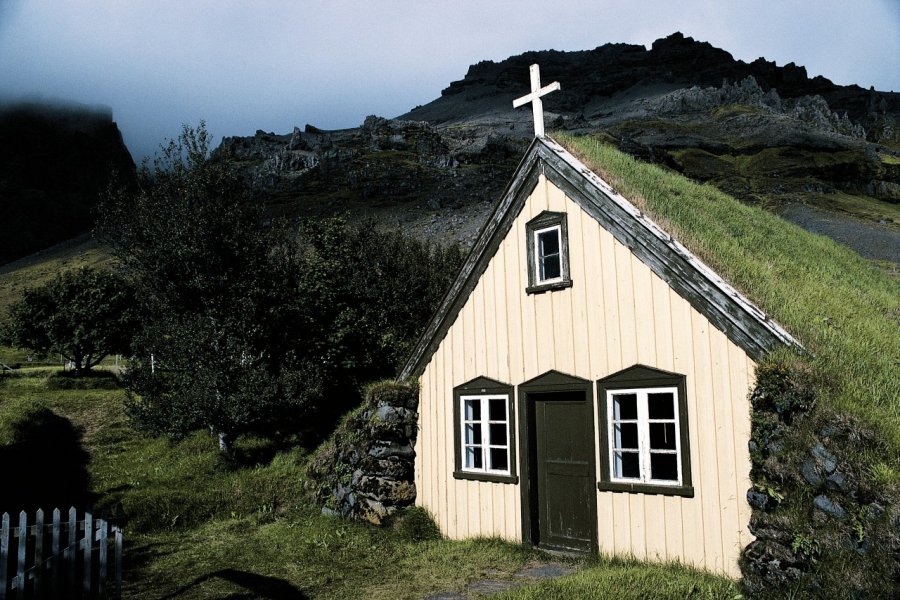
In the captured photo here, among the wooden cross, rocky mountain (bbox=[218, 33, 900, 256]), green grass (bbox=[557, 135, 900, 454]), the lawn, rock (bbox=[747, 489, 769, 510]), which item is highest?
rocky mountain (bbox=[218, 33, 900, 256])

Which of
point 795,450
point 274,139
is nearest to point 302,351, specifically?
point 795,450

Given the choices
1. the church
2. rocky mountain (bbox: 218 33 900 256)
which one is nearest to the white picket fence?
the church

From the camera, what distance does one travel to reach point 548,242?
34.8 feet

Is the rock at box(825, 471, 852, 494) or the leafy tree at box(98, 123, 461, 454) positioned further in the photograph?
the leafy tree at box(98, 123, 461, 454)

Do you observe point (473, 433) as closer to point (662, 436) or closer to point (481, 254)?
point (481, 254)

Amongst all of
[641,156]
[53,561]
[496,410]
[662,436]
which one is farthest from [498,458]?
[641,156]

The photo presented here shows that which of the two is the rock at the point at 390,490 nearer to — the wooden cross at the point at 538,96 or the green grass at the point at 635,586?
the green grass at the point at 635,586

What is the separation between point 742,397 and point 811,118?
5668 inches

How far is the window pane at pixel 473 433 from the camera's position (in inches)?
447

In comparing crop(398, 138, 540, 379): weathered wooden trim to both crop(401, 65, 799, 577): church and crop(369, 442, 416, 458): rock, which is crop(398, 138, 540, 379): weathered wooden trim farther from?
crop(369, 442, 416, 458): rock

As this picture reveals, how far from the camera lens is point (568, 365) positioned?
32.5 ft

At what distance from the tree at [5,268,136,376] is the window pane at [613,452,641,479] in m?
39.4

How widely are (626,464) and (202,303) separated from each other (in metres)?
14.5

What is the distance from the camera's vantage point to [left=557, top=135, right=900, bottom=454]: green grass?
24.1 ft
